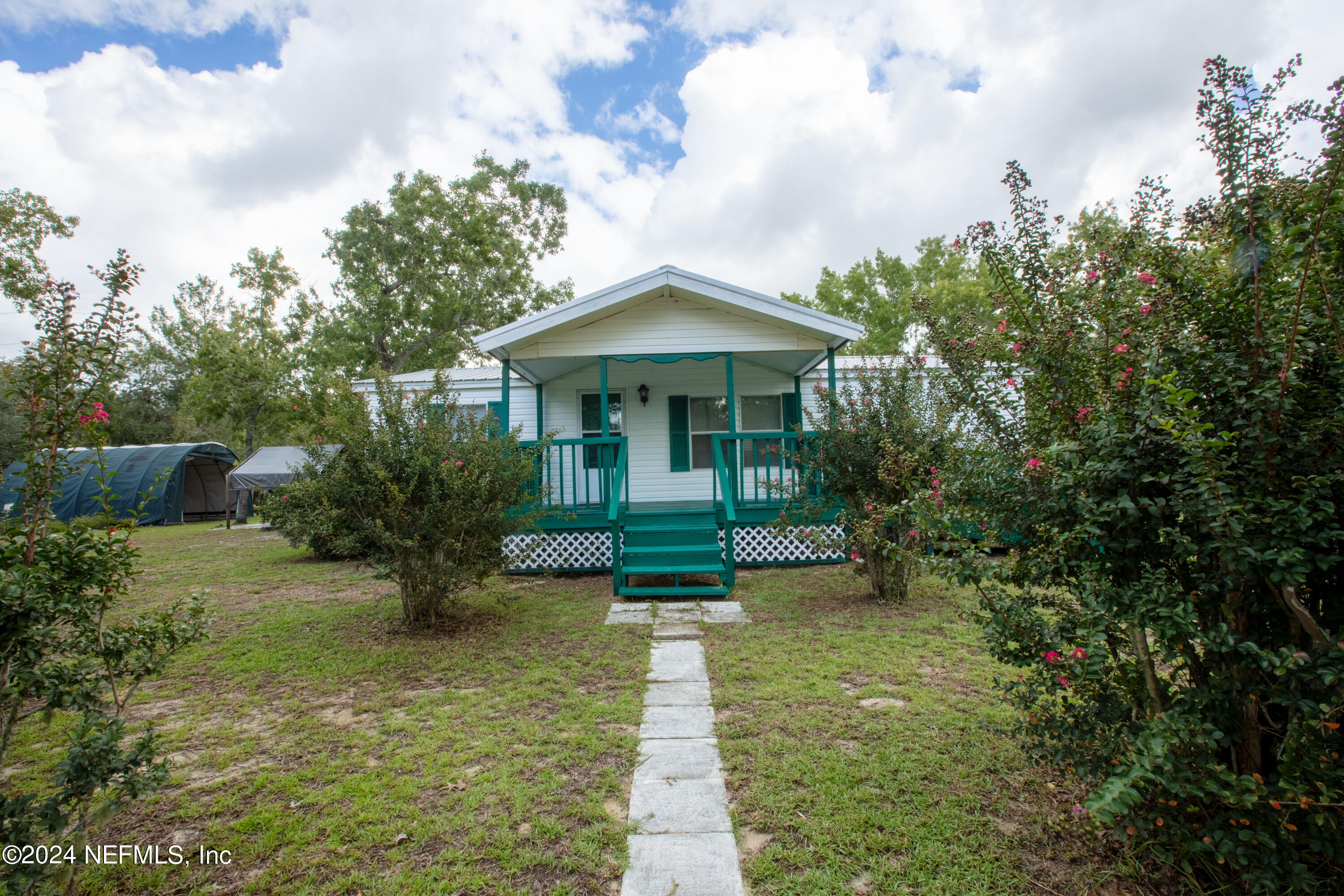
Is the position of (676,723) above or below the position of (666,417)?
below

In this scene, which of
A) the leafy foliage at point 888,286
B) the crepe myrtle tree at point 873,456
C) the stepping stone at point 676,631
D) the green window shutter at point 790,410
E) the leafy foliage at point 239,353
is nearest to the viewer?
the stepping stone at point 676,631

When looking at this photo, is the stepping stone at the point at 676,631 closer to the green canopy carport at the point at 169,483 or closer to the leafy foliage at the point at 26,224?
the green canopy carport at the point at 169,483

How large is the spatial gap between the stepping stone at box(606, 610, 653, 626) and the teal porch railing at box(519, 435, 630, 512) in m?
1.39

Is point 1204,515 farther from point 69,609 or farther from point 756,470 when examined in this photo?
point 756,470

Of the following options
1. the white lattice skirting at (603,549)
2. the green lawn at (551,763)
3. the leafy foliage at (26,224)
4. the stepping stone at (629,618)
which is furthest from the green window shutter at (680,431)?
the leafy foliage at (26,224)

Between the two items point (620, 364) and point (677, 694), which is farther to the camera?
point (620, 364)

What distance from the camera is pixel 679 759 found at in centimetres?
307

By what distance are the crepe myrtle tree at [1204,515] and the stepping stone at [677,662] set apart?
8.21 feet

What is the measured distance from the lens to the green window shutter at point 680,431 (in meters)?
10.9

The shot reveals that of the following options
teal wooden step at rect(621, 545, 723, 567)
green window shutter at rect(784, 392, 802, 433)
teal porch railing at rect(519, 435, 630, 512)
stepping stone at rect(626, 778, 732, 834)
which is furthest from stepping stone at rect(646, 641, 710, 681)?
green window shutter at rect(784, 392, 802, 433)

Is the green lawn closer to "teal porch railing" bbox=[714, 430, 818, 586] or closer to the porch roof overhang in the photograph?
"teal porch railing" bbox=[714, 430, 818, 586]

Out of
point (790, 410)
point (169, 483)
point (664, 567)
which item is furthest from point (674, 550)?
point (169, 483)

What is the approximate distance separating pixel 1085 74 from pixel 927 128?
10.0m

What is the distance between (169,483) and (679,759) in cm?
1836
